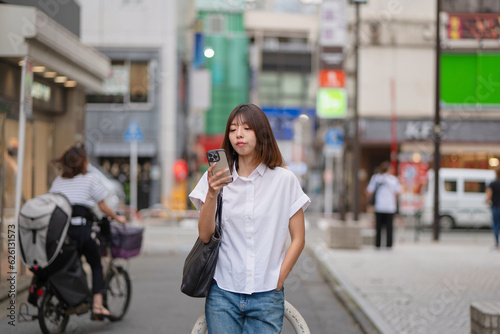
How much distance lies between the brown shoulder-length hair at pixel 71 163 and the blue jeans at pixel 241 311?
3.68 m

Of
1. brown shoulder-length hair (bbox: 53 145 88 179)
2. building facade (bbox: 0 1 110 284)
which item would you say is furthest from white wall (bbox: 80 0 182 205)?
brown shoulder-length hair (bbox: 53 145 88 179)

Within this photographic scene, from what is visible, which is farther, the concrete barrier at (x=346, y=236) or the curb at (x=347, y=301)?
the concrete barrier at (x=346, y=236)

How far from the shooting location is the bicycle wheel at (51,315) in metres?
6.33

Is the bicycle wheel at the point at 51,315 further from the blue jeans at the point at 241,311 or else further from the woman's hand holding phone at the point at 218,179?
the woman's hand holding phone at the point at 218,179

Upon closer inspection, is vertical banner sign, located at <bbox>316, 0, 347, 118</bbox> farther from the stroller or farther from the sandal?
the stroller

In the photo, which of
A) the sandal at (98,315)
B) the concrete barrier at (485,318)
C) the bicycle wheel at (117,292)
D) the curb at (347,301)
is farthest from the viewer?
the bicycle wheel at (117,292)

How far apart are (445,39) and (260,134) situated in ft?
93.0

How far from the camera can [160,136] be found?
31406mm

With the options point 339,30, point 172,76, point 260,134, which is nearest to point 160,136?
point 172,76

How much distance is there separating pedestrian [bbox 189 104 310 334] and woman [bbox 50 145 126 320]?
11.5ft

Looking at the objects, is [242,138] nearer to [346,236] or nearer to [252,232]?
[252,232]

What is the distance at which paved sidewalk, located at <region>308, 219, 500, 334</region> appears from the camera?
7.54 metres

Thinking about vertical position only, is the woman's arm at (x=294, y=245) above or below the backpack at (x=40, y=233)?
above

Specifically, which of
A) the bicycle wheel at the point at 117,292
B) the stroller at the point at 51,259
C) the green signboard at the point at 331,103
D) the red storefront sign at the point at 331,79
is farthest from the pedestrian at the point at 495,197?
the stroller at the point at 51,259
